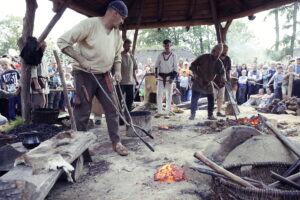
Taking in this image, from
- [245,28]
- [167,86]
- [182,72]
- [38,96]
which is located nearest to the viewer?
[38,96]

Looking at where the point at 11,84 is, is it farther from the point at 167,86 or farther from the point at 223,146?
the point at 223,146

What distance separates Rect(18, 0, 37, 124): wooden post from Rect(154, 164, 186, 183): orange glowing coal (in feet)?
12.2

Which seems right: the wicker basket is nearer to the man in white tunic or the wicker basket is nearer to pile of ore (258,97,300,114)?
the man in white tunic

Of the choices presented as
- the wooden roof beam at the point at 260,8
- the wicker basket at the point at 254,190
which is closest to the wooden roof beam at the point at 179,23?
the wooden roof beam at the point at 260,8

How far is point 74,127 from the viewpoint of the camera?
13.6 ft

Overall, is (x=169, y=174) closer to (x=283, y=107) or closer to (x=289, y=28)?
(x=283, y=107)

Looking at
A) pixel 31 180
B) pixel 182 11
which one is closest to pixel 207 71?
pixel 182 11

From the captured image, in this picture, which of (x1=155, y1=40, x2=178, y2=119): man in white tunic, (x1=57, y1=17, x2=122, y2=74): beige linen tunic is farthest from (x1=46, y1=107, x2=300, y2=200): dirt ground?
(x1=155, y1=40, x2=178, y2=119): man in white tunic

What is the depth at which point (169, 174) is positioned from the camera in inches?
135

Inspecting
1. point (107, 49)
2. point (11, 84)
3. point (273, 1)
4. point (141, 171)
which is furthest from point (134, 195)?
point (273, 1)

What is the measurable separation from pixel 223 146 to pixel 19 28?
50786 millimetres

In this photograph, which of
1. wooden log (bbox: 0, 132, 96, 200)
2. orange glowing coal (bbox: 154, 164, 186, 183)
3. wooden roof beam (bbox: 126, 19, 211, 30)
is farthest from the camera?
wooden roof beam (bbox: 126, 19, 211, 30)

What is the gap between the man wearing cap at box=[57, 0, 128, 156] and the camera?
396 cm

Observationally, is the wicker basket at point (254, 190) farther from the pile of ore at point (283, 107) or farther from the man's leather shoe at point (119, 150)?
the pile of ore at point (283, 107)
